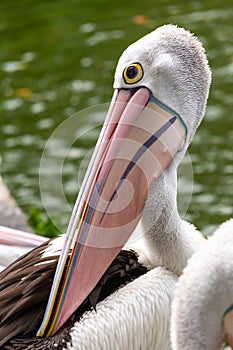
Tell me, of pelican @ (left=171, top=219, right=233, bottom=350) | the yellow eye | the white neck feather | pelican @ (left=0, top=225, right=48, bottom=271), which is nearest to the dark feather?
the white neck feather

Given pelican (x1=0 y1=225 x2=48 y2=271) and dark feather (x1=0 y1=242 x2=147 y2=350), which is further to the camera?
pelican (x1=0 y1=225 x2=48 y2=271)

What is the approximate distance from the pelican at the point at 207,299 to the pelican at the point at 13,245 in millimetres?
2138

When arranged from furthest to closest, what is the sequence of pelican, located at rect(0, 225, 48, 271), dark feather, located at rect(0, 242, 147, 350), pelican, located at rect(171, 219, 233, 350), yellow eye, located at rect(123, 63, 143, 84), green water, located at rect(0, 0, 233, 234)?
green water, located at rect(0, 0, 233, 234) → pelican, located at rect(0, 225, 48, 271) → yellow eye, located at rect(123, 63, 143, 84) → dark feather, located at rect(0, 242, 147, 350) → pelican, located at rect(171, 219, 233, 350)

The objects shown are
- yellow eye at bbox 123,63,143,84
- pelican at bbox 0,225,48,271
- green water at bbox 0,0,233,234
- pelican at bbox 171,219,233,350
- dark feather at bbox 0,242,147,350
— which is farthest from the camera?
green water at bbox 0,0,233,234

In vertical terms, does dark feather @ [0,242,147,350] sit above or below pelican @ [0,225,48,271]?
above

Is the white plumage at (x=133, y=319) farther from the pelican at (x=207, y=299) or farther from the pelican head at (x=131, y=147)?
the pelican at (x=207, y=299)

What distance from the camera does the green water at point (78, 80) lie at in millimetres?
7249

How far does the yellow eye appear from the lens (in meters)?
4.17

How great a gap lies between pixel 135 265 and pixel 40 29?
6125mm

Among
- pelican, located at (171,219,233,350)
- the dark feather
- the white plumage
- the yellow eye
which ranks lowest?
the white plumage

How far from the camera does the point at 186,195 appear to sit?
6.00 metres

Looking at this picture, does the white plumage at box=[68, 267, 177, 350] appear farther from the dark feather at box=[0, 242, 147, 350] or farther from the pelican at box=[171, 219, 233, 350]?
the pelican at box=[171, 219, 233, 350]

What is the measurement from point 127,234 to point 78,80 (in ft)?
16.1

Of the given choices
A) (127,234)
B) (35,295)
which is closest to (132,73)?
(127,234)
